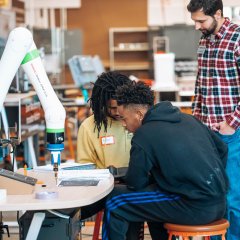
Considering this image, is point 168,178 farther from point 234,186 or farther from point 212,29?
point 212,29

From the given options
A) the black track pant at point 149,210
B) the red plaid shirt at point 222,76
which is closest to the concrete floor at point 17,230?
the red plaid shirt at point 222,76

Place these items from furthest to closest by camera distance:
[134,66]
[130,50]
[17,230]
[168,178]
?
[130,50]
[134,66]
[17,230]
[168,178]

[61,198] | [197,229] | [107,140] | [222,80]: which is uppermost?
[222,80]

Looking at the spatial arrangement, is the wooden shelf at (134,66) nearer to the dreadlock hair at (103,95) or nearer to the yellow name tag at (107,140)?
the dreadlock hair at (103,95)

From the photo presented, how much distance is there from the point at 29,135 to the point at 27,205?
337 cm

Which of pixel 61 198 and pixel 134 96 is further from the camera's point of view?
pixel 134 96

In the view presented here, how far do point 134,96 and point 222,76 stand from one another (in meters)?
0.71

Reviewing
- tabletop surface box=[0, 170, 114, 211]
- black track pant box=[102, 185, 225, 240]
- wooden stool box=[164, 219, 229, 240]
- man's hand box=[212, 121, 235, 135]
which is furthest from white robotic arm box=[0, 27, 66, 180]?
man's hand box=[212, 121, 235, 135]

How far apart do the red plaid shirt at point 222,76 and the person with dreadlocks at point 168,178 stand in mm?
575

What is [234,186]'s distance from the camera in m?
3.85

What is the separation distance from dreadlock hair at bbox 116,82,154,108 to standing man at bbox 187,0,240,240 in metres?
0.56

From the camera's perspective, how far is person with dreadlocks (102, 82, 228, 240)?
3059 millimetres

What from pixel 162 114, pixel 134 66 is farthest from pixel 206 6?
pixel 134 66

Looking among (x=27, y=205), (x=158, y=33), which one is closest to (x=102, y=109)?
(x=27, y=205)
